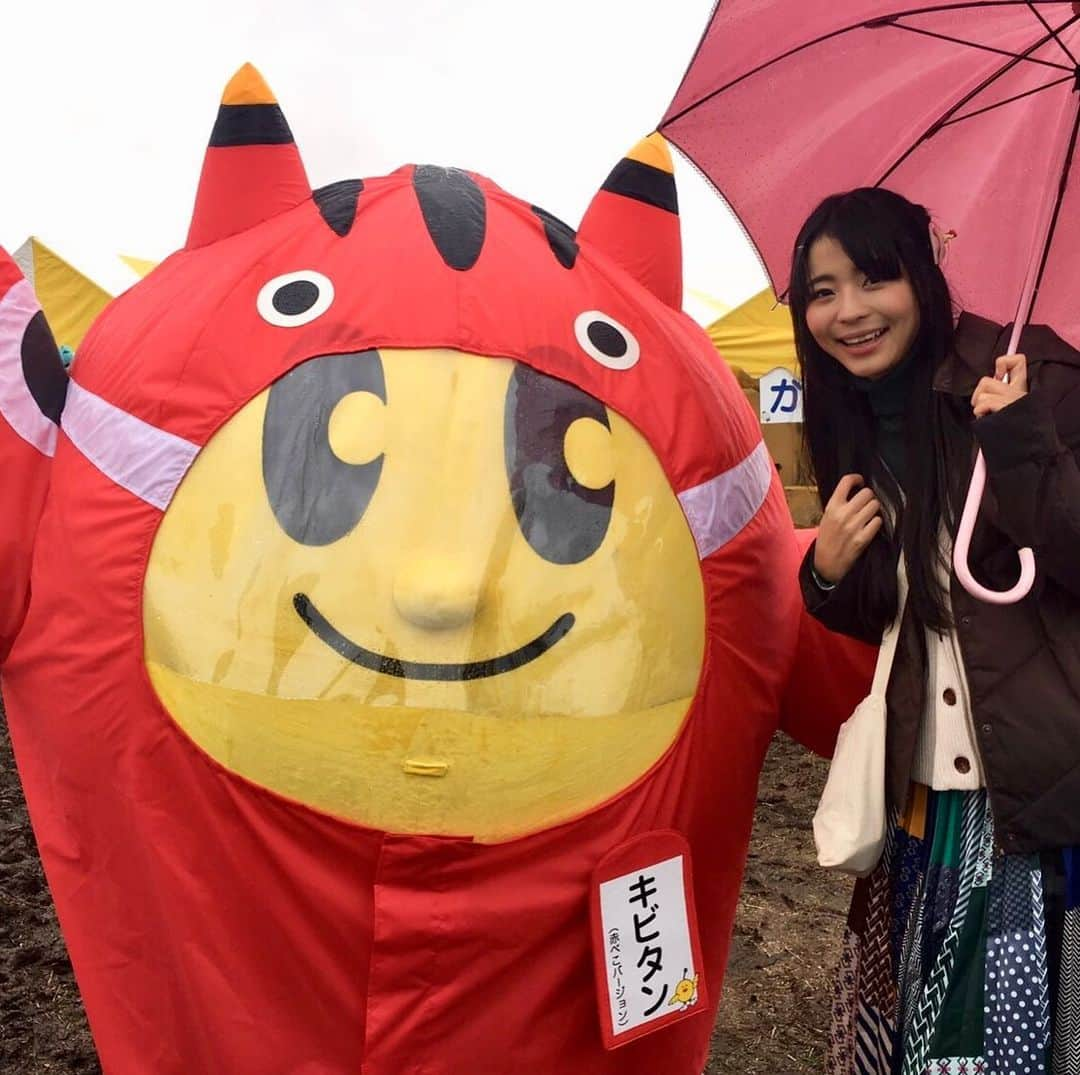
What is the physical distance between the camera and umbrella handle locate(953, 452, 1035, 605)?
1.58 metres

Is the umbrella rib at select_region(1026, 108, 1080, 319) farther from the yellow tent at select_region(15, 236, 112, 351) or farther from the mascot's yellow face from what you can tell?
the yellow tent at select_region(15, 236, 112, 351)

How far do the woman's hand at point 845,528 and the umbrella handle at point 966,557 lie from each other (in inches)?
7.2

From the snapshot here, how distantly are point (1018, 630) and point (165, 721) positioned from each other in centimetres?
133

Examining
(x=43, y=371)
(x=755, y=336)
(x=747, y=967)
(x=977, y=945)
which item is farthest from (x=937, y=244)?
(x=755, y=336)

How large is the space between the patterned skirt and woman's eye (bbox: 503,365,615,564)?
2.25 ft

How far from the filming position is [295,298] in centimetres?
195

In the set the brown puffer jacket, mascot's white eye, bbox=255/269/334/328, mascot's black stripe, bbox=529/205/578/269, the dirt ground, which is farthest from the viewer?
the dirt ground

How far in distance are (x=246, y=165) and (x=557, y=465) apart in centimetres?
89

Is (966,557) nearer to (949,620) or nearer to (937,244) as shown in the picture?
(949,620)

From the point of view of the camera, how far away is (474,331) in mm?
1901

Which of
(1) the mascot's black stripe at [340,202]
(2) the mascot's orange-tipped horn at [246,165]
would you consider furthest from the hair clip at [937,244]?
(2) the mascot's orange-tipped horn at [246,165]

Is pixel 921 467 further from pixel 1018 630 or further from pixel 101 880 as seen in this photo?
pixel 101 880

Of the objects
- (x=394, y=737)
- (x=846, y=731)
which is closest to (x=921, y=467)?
(x=846, y=731)

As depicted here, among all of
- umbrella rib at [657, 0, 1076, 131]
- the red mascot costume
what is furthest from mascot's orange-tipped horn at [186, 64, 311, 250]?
umbrella rib at [657, 0, 1076, 131]
